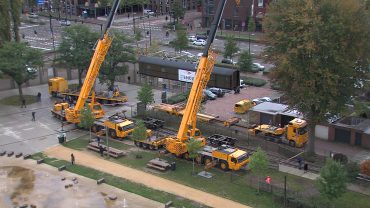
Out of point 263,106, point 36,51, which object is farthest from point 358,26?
point 36,51

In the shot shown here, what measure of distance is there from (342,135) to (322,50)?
11.3 meters

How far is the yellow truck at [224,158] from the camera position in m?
42.6

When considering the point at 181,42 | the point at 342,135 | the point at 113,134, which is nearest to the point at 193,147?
the point at 113,134

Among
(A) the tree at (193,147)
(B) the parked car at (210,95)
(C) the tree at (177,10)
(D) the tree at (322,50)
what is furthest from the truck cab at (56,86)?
(C) the tree at (177,10)

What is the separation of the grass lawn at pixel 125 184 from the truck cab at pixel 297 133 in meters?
15.2

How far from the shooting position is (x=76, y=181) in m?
41.3

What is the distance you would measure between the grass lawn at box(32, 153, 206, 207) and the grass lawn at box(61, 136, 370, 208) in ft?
8.55

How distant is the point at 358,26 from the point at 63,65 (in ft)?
141

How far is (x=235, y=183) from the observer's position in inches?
1612

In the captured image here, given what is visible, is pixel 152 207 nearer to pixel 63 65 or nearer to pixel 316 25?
pixel 316 25

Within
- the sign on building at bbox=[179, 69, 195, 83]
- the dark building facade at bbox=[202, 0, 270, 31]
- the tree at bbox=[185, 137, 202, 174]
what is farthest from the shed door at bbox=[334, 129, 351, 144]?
the dark building facade at bbox=[202, 0, 270, 31]

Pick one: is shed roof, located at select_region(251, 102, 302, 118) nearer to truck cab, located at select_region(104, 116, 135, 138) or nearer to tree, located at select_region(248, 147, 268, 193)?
truck cab, located at select_region(104, 116, 135, 138)

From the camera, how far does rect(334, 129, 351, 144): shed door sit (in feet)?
163

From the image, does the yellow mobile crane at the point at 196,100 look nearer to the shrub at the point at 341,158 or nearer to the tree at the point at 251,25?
the shrub at the point at 341,158
